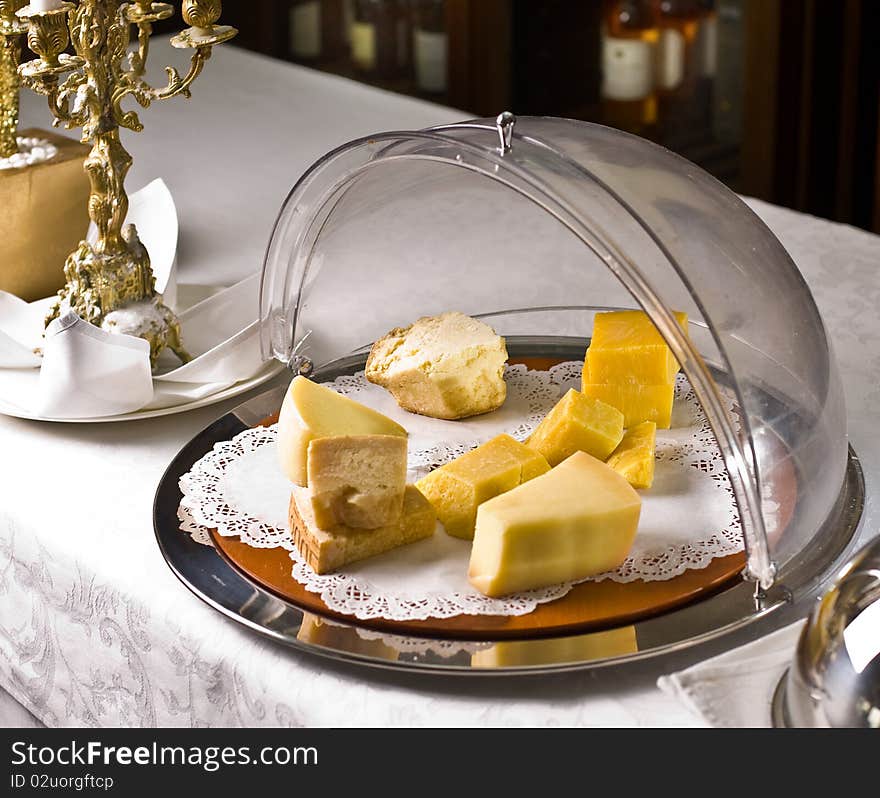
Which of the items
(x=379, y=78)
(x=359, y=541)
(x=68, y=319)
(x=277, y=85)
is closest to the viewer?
(x=359, y=541)

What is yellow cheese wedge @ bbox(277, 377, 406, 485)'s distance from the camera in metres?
0.72

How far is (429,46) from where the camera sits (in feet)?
9.00

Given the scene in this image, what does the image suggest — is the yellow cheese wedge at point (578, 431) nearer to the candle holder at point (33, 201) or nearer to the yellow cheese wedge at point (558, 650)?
the yellow cheese wedge at point (558, 650)

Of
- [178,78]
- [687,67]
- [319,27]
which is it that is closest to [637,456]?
[178,78]

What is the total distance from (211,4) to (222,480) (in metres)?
0.32

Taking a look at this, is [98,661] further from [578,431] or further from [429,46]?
[429,46]

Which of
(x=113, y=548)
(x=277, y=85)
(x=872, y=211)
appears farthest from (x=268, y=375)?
(x=872, y=211)

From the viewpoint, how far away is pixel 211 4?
0.85 m

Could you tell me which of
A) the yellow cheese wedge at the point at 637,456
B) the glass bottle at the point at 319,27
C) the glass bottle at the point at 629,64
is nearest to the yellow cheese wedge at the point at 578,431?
the yellow cheese wedge at the point at 637,456

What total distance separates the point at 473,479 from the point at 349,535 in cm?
8

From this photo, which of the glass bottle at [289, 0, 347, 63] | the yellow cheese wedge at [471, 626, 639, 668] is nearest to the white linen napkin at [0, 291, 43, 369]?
the yellow cheese wedge at [471, 626, 639, 668]

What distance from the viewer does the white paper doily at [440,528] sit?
65 centimetres

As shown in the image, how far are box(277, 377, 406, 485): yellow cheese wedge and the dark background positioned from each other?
174 cm
